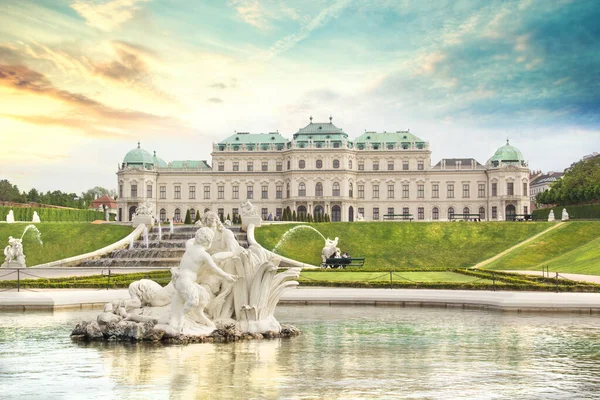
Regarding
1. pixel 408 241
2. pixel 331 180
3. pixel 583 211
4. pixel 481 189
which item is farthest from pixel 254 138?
pixel 408 241

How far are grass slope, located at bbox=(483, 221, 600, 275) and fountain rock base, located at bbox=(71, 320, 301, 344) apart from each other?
24434 mm

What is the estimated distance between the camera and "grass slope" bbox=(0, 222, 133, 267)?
4884 centimetres

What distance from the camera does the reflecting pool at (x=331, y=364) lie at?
1038 centimetres

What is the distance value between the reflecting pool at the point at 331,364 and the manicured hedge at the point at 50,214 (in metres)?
53.9

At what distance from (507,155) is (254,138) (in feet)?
113

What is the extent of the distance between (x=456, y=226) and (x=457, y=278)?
26.9 metres

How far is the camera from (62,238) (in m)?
52.1

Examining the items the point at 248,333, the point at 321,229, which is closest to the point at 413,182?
the point at 321,229

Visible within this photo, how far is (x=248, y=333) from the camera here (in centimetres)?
1516

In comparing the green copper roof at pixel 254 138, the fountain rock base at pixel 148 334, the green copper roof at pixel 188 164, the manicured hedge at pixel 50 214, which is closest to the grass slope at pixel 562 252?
the fountain rock base at pixel 148 334

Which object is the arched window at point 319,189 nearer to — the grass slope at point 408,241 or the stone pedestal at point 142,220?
the grass slope at point 408,241

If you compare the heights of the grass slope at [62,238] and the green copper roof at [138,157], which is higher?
the green copper roof at [138,157]

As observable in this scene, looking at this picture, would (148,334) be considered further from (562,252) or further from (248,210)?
(248,210)

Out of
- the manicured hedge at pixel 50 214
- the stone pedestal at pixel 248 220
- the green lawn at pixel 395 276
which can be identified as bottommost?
the green lawn at pixel 395 276
